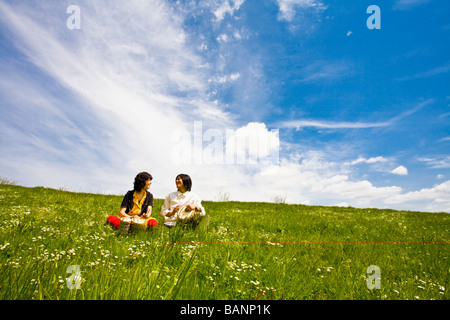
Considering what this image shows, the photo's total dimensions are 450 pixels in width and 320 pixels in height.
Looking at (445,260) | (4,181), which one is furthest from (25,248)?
(4,181)

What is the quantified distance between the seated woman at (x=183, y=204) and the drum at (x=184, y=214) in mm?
29

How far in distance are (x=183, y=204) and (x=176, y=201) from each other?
12.0 inches

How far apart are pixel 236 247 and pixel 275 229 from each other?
15.8ft

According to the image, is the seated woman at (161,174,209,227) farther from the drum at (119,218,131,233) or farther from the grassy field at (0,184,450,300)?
the drum at (119,218,131,233)

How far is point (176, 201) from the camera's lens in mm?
7500

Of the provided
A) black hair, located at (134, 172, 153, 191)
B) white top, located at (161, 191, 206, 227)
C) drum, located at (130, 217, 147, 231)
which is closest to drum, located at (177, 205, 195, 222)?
white top, located at (161, 191, 206, 227)

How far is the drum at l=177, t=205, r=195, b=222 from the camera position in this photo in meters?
6.82

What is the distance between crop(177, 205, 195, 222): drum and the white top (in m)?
0.33

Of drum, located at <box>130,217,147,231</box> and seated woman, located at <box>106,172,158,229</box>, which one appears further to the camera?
seated woman, located at <box>106,172,158,229</box>

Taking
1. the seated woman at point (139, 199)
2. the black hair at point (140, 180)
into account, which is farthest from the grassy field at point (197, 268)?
the black hair at point (140, 180)

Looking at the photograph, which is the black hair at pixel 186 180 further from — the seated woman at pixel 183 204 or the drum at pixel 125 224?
the drum at pixel 125 224

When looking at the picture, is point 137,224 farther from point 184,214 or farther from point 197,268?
point 197,268

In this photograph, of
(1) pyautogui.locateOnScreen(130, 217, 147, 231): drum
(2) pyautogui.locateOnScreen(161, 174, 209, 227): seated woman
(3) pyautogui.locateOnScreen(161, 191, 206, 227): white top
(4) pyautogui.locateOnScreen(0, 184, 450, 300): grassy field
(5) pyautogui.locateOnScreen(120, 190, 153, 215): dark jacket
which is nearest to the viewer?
(4) pyautogui.locateOnScreen(0, 184, 450, 300): grassy field

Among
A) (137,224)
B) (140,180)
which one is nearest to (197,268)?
(137,224)
